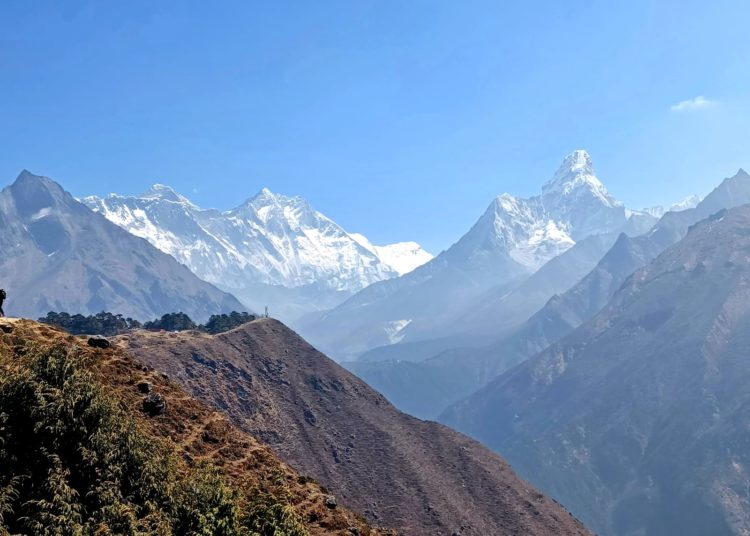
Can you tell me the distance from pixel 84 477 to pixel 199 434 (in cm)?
3047

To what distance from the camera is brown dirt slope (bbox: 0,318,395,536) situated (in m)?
69.4

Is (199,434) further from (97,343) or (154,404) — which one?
(97,343)

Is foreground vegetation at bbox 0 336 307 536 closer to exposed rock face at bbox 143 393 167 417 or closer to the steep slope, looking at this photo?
exposed rock face at bbox 143 393 167 417

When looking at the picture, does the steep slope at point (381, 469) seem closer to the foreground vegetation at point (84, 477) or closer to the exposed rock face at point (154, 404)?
the exposed rock face at point (154, 404)

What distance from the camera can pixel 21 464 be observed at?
1813 inches

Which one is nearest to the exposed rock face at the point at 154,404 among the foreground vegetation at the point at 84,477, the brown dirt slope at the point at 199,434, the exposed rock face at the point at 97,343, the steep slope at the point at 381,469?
the brown dirt slope at the point at 199,434

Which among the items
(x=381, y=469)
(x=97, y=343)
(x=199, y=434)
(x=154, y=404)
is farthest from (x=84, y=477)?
(x=381, y=469)

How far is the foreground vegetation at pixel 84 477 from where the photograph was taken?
4406 cm

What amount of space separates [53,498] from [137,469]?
22.0 ft

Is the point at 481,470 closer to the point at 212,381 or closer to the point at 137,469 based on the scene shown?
the point at 212,381

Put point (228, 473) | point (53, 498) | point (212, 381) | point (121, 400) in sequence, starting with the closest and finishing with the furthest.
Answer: point (53, 498) < point (121, 400) < point (228, 473) < point (212, 381)

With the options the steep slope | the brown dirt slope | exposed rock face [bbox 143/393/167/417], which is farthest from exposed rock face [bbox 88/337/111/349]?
the steep slope

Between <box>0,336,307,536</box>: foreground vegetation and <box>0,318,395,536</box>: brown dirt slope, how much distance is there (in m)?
14.9

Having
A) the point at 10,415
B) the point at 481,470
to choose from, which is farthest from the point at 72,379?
the point at 481,470
